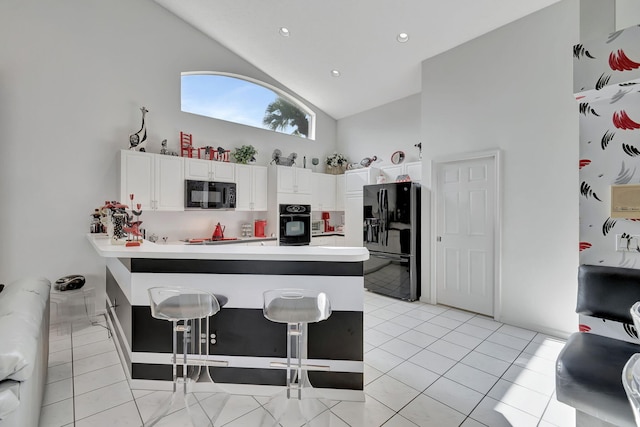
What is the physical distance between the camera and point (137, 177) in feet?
12.6

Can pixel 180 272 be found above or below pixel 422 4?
below

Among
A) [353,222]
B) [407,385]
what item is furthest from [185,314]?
[353,222]

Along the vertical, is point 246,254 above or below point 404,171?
below

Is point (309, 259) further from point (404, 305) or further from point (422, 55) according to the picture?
point (422, 55)

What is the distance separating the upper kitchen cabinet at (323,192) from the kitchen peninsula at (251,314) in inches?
147

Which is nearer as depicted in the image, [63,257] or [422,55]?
[63,257]

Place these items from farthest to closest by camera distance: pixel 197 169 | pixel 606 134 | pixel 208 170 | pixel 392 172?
1. pixel 392 172
2. pixel 208 170
3. pixel 197 169
4. pixel 606 134

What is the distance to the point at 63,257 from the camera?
3607mm

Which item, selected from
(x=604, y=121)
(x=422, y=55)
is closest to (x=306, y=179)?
(x=422, y=55)

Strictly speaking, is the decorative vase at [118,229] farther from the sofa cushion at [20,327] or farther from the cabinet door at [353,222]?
the cabinet door at [353,222]

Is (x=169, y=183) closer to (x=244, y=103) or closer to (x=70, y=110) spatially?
(x=70, y=110)

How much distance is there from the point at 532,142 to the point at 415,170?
1794mm

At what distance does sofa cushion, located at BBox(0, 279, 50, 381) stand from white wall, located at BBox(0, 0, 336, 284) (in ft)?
5.80

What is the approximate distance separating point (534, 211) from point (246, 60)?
5.12 metres
